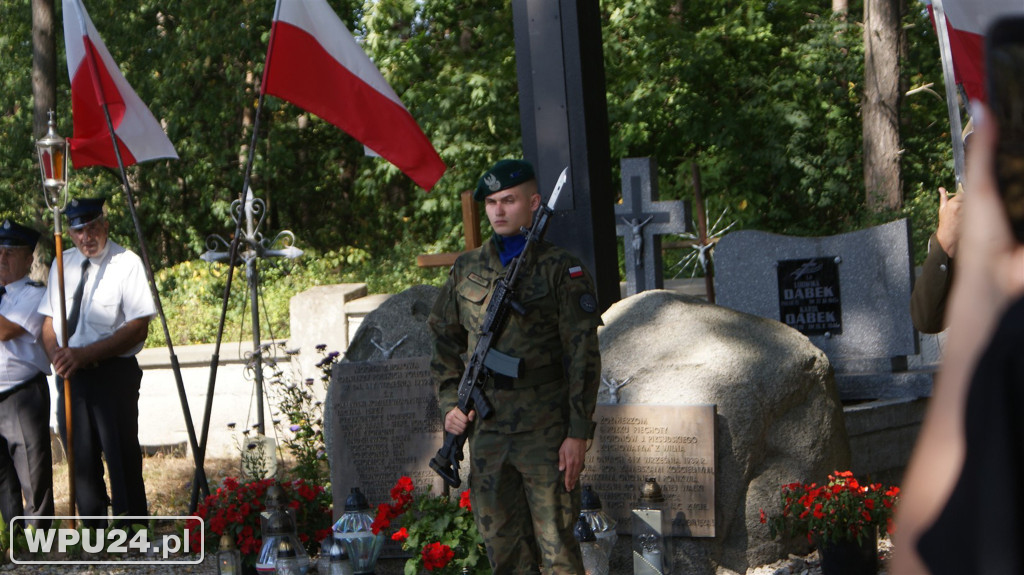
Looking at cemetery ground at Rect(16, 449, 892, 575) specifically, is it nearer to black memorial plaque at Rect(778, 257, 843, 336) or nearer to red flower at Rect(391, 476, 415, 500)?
red flower at Rect(391, 476, 415, 500)

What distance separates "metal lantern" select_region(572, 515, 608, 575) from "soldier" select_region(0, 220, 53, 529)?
3.55m

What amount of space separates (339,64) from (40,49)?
959 centimetres

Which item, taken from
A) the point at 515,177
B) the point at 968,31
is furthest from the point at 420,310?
the point at 968,31

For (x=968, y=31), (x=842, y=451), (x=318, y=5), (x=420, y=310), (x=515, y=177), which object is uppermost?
(x=318, y=5)

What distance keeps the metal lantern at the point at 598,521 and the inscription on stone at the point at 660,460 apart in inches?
9.0

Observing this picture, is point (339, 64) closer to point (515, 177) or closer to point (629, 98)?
point (515, 177)

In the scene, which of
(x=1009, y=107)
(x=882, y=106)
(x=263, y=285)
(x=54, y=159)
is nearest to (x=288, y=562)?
(x=54, y=159)

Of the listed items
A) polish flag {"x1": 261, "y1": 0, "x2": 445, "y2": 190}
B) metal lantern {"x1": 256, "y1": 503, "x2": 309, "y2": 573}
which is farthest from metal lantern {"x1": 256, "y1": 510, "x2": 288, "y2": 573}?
polish flag {"x1": 261, "y1": 0, "x2": 445, "y2": 190}

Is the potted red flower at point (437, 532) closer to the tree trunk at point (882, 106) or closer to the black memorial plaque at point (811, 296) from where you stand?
the black memorial plaque at point (811, 296)

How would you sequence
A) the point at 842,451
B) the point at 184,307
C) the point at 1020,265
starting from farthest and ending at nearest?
the point at 184,307 → the point at 842,451 → the point at 1020,265

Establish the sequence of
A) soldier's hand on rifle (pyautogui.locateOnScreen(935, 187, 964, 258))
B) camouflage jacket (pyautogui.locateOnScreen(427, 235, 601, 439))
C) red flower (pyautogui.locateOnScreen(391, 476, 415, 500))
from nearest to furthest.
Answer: soldier's hand on rifle (pyautogui.locateOnScreen(935, 187, 964, 258)) < camouflage jacket (pyautogui.locateOnScreen(427, 235, 601, 439)) < red flower (pyautogui.locateOnScreen(391, 476, 415, 500))

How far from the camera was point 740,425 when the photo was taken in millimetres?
5660

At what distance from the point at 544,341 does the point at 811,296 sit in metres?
4.54

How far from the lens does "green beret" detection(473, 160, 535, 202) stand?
432 cm
